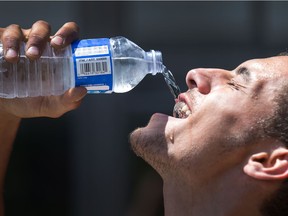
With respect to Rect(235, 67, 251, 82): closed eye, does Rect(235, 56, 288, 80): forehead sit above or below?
above

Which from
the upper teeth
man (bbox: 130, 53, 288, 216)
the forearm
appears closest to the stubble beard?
man (bbox: 130, 53, 288, 216)

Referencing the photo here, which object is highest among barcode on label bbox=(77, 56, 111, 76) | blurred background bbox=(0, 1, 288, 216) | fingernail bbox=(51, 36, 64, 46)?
fingernail bbox=(51, 36, 64, 46)

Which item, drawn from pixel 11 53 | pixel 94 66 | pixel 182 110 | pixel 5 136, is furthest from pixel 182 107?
pixel 5 136

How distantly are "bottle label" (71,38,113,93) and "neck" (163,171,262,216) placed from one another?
17.6 inches

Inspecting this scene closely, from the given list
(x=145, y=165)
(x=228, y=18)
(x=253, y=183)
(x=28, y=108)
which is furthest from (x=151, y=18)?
(x=253, y=183)

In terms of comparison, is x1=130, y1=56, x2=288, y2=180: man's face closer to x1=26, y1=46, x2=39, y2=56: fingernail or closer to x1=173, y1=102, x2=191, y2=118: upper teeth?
x1=173, y1=102, x2=191, y2=118: upper teeth

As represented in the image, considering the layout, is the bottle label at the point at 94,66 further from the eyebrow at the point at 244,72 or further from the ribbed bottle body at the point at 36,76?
the eyebrow at the point at 244,72

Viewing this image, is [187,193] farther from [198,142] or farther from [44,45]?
[44,45]

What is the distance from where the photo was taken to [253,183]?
2455 millimetres

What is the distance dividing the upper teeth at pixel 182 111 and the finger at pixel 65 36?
18.0 inches

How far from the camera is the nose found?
256 centimetres

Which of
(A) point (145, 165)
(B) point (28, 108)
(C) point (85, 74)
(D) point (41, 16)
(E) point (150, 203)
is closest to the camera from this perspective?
(C) point (85, 74)

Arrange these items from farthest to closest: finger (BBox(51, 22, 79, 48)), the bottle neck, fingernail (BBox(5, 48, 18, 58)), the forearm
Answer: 1. the forearm
2. the bottle neck
3. finger (BBox(51, 22, 79, 48))
4. fingernail (BBox(5, 48, 18, 58))

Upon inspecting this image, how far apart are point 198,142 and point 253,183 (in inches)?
9.3
